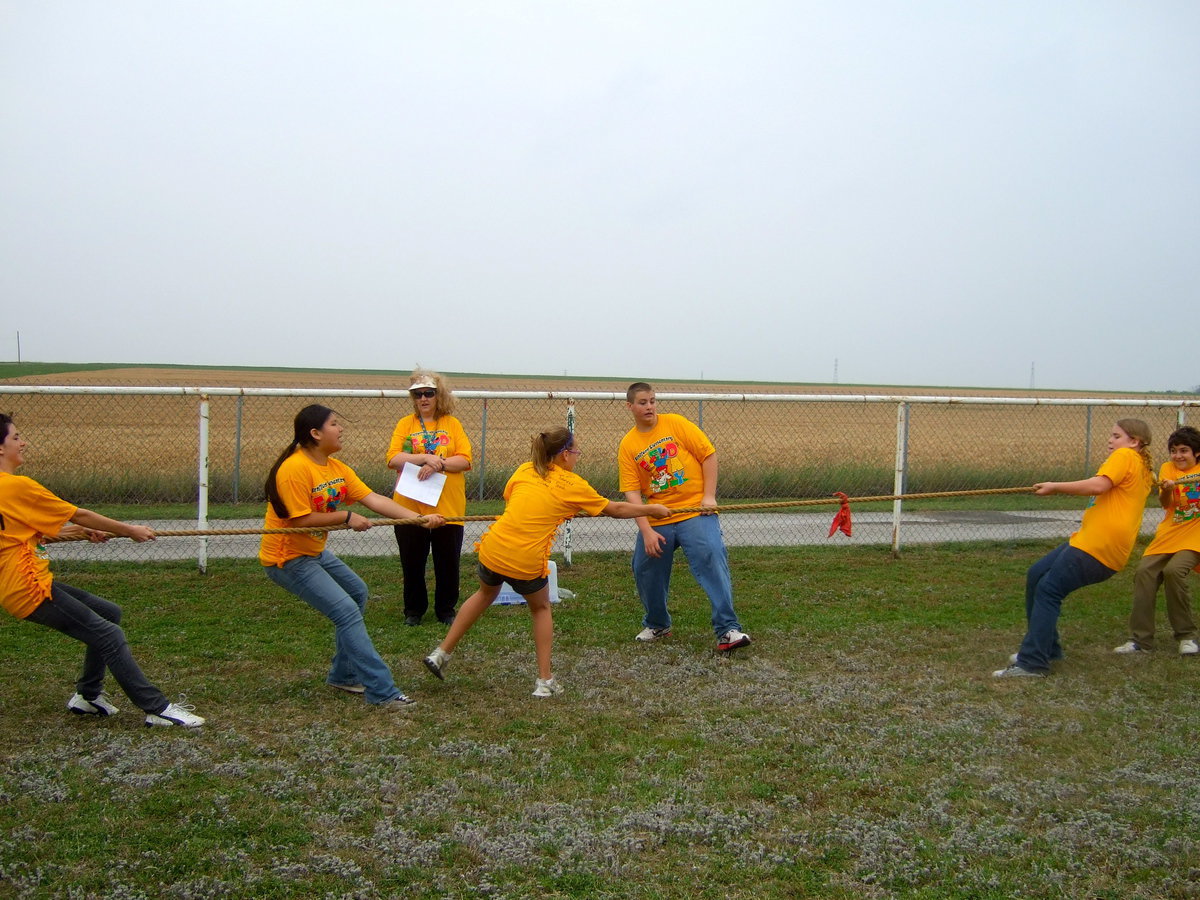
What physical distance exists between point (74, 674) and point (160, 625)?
1245 mm

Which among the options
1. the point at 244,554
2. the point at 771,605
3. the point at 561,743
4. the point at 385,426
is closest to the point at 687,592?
the point at 771,605

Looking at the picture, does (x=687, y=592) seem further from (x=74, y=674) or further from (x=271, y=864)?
(x=271, y=864)

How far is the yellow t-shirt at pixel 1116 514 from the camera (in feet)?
18.6

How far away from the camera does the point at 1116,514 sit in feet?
18.8

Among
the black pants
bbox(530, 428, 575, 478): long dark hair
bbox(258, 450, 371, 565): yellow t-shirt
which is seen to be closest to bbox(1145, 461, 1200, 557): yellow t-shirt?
bbox(530, 428, 575, 478): long dark hair

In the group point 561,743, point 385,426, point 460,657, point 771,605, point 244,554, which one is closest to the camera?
point 561,743

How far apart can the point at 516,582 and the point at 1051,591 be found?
319cm

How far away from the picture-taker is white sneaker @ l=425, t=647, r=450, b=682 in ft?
18.5

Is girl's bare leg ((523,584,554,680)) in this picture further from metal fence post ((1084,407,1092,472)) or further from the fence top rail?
metal fence post ((1084,407,1092,472))

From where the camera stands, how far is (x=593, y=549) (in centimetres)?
1031

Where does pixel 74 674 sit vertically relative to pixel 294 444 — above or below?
below

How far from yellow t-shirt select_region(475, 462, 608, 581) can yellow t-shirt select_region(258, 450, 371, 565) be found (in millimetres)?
895

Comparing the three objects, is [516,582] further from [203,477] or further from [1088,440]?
[1088,440]

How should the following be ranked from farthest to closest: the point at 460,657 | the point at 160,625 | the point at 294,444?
the point at 160,625
the point at 460,657
the point at 294,444
